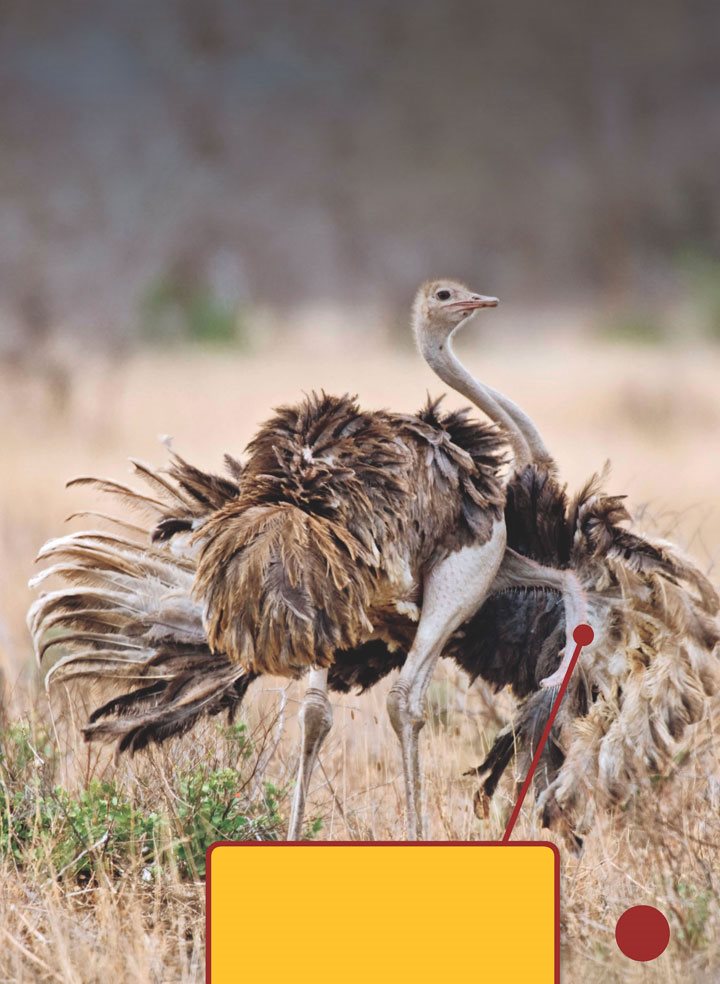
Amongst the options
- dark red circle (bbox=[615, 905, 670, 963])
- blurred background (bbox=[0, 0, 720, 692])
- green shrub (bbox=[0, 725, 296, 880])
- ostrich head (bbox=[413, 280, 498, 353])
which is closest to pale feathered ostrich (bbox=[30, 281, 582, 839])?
ostrich head (bbox=[413, 280, 498, 353])

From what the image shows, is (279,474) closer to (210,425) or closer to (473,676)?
(473,676)

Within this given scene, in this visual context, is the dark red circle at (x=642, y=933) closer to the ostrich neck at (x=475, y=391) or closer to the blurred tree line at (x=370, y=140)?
the ostrich neck at (x=475, y=391)

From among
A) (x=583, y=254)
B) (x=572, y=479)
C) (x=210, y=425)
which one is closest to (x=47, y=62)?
(x=583, y=254)

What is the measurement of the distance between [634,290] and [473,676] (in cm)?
2629

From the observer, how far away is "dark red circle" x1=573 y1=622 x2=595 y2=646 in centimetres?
373

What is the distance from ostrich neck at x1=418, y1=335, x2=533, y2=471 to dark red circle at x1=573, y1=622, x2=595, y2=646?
18.0 inches

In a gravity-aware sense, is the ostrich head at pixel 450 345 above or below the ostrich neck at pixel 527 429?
above

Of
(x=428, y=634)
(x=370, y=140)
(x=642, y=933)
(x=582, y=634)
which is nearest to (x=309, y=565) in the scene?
(x=428, y=634)

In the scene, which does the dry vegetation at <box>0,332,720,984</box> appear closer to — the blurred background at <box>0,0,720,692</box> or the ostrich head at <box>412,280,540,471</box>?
the ostrich head at <box>412,280,540,471</box>

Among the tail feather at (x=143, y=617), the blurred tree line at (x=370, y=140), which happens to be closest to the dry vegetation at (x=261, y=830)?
the tail feather at (x=143, y=617)

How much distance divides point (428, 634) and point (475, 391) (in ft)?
2.33

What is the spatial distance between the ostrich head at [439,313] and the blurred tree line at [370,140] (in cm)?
1967

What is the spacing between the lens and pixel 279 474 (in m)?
3.47

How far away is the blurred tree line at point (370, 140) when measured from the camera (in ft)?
96.4
